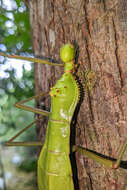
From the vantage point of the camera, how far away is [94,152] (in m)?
1.36

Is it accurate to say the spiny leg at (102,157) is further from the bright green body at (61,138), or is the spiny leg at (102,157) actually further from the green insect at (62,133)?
the bright green body at (61,138)

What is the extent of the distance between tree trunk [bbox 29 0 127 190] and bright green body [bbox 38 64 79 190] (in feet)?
0.40

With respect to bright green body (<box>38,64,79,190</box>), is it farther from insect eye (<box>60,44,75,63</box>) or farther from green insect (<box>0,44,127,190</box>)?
insect eye (<box>60,44,75,63</box>)

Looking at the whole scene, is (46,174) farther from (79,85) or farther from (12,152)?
(12,152)

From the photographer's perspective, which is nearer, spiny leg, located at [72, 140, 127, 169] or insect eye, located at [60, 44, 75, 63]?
spiny leg, located at [72, 140, 127, 169]

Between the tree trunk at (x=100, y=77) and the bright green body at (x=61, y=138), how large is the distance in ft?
0.40

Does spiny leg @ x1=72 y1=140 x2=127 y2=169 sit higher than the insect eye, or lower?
lower

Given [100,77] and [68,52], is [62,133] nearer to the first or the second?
[100,77]

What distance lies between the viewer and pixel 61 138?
1.35m

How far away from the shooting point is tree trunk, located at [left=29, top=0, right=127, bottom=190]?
1.24 m

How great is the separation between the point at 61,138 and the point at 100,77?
56 centimetres

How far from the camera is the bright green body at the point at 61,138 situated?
131cm

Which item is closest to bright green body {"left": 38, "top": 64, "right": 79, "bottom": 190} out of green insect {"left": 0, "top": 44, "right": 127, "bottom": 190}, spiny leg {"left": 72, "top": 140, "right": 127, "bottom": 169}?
green insect {"left": 0, "top": 44, "right": 127, "bottom": 190}

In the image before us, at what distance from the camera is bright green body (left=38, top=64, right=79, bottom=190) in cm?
131
